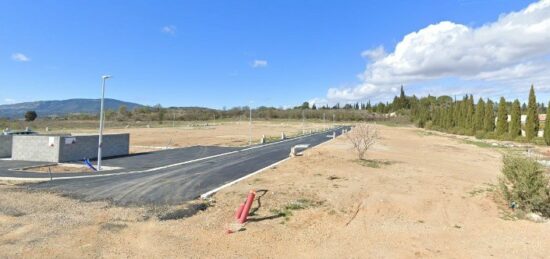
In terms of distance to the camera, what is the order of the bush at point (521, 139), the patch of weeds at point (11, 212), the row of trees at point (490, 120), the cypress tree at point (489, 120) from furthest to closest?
the cypress tree at point (489, 120), the row of trees at point (490, 120), the bush at point (521, 139), the patch of weeds at point (11, 212)

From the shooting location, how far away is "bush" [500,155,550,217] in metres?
11.4

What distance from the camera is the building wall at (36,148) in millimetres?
23219

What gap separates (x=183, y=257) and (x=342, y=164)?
16093 mm

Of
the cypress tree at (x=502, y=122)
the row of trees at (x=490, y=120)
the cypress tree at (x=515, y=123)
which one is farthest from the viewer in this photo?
the cypress tree at (x=502, y=122)

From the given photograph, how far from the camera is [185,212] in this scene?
37.0ft

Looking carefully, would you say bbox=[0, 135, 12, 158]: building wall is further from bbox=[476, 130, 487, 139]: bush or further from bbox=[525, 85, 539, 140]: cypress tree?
bbox=[476, 130, 487, 139]: bush

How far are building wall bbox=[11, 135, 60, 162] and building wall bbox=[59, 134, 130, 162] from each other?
0.50 meters

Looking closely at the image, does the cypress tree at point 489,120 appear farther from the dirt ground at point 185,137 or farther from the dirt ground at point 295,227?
the dirt ground at point 295,227

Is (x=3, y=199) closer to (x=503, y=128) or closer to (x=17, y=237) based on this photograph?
(x=17, y=237)

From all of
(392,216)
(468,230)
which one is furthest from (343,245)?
(468,230)

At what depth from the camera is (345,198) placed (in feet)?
43.7

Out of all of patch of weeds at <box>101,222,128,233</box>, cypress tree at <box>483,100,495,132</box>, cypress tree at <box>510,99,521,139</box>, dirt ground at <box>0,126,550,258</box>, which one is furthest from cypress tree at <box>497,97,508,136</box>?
patch of weeds at <box>101,222,128,233</box>

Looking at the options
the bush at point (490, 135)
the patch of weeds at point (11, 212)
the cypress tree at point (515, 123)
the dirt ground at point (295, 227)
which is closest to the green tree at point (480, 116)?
the bush at point (490, 135)

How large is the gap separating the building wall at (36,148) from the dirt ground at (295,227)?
8.93 meters
